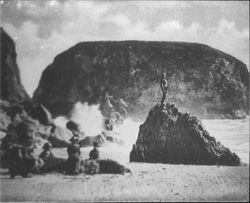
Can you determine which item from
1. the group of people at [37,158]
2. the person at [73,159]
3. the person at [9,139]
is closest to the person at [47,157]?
the group of people at [37,158]

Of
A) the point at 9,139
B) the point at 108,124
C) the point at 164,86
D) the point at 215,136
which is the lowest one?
the point at 9,139

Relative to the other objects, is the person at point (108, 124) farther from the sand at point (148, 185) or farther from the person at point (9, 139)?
the person at point (9, 139)

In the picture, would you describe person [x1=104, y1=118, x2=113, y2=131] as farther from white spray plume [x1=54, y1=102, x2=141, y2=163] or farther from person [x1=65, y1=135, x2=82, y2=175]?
person [x1=65, y1=135, x2=82, y2=175]

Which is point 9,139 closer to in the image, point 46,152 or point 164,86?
point 46,152

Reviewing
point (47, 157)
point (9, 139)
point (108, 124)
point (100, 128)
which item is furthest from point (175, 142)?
point (9, 139)

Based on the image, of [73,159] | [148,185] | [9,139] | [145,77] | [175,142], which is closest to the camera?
[148,185]

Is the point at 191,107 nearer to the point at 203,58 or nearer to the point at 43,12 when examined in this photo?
the point at 203,58
